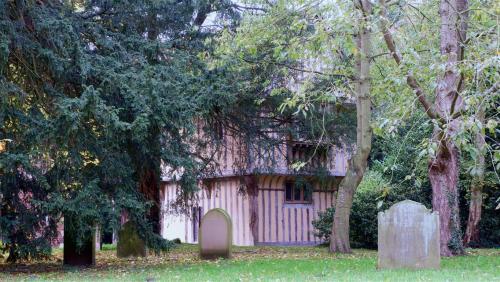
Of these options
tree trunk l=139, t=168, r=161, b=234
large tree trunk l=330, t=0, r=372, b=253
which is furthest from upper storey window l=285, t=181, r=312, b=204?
large tree trunk l=330, t=0, r=372, b=253

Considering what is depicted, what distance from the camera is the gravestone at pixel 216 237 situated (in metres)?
19.1

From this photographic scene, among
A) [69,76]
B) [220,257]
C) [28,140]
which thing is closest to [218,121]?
[220,257]

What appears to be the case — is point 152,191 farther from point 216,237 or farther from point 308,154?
point 308,154

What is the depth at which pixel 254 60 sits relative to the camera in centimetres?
2145

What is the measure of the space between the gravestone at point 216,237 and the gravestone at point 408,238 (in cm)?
646

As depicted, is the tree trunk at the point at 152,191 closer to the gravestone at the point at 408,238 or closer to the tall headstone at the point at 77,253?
the tall headstone at the point at 77,253

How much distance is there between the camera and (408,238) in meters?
13.2

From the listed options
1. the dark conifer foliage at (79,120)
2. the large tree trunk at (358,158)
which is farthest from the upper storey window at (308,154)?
the dark conifer foliage at (79,120)

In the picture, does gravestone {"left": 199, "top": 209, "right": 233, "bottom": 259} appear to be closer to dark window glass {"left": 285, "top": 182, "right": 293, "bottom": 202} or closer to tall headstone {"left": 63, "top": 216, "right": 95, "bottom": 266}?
tall headstone {"left": 63, "top": 216, "right": 95, "bottom": 266}

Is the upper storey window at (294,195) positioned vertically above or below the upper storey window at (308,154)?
below

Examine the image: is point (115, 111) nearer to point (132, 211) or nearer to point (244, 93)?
point (132, 211)

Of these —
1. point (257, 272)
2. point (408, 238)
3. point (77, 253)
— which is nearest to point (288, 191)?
point (77, 253)

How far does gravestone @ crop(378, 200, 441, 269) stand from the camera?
13.2 m

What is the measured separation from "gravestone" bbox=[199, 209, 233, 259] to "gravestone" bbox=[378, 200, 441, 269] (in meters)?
6.46
